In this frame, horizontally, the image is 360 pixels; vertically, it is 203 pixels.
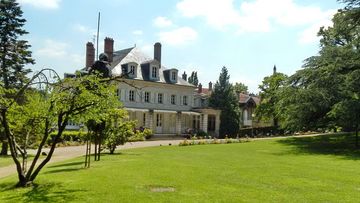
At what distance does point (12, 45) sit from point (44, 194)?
2283cm

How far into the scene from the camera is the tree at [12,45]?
1163 inches

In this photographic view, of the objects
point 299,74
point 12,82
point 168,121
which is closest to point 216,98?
point 168,121

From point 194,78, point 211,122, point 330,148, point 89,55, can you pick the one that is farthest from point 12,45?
point 194,78

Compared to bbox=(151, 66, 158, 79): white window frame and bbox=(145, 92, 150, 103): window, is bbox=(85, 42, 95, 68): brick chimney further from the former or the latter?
bbox=(145, 92, 150, 103): window

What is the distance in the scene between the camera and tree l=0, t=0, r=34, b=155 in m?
29.5

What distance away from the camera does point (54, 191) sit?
9922 millimetres

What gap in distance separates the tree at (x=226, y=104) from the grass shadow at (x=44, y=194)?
4305cm

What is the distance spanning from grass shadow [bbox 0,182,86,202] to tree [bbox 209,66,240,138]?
141 ft

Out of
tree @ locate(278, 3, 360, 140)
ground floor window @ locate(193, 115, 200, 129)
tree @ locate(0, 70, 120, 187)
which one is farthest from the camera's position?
ground floor window @ locate(193, 115, 200, 129)

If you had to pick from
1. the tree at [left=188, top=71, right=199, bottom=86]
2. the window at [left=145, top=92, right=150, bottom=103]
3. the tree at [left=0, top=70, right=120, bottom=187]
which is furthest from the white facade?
the tree at [left=188, top=71, right=199, bottom=86]

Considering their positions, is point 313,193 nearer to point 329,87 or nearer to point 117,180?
point 117,180

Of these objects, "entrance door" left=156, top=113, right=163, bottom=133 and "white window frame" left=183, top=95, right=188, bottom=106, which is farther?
"white window frame" left=183, top=95, right=188, bottom=106

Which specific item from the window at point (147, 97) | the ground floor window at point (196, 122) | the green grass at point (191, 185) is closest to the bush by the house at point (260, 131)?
the ground floor window at point (196, 122)

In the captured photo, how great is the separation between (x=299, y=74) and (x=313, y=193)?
21823mm
